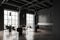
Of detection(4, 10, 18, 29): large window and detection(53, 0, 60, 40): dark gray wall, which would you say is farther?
detection(4, 10, 18, 29): large window

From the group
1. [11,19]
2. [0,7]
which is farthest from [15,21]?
[0,7]

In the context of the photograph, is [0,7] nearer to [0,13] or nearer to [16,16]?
[0,13]

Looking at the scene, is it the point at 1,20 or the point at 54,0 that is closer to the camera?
the point at 54,0

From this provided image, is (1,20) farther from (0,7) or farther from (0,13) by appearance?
(0,7)

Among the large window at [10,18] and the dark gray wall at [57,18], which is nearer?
the dark gray wall at [57,18]

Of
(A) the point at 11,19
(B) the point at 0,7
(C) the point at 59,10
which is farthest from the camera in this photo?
(A) the point at 11,19

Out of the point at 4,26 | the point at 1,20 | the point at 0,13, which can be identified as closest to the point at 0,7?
the point at 0,13

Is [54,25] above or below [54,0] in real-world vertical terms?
below

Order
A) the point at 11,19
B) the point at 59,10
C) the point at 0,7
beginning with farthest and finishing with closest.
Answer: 1. the point at 11,19
2. the point at 0,7
3. the point at 59,10

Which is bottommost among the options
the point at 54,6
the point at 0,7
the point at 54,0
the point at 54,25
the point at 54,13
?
the point at 54,25

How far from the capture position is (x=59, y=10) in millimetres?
1475

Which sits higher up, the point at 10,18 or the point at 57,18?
the point at 10,18

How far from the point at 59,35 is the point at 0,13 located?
824 cm

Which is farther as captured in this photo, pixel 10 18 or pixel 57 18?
pixel 10 18
